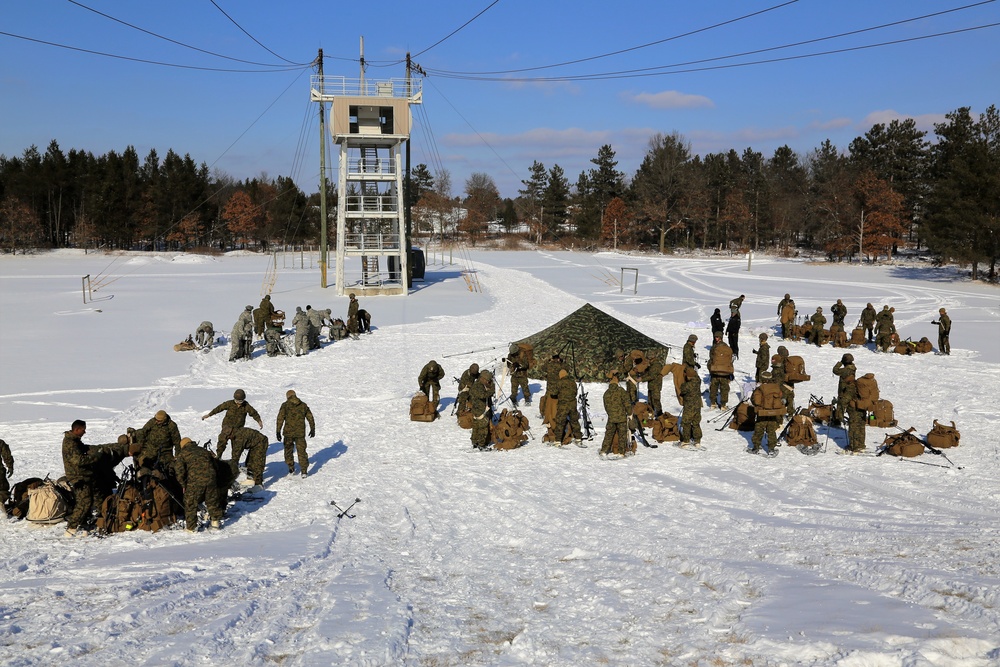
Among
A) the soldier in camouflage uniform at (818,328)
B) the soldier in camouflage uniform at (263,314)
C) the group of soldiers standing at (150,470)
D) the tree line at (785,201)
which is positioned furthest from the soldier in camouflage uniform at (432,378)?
the tree line at (785,201)

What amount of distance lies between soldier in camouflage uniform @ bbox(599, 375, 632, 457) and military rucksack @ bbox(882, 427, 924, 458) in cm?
491

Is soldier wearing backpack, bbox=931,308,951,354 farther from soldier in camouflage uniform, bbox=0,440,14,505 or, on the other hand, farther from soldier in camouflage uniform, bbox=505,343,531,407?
soldier in camouflage uniform, bbox=0,440,14,505

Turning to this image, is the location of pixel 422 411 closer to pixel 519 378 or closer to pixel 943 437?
pixel 519 378

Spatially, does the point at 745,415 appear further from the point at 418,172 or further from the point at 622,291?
the point at 418,172

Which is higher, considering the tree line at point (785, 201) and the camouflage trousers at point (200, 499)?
the tree line at point (785, 201)

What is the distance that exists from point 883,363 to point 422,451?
1553cm

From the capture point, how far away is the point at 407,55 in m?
43.0

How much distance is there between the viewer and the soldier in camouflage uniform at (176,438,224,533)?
10.1m

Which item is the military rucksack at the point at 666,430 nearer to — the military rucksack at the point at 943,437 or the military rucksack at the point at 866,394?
the military rucksack at the point at 866,394

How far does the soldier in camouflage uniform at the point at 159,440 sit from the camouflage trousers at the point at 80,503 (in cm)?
84

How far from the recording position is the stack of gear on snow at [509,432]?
14.4 meters

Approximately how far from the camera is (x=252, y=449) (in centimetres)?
1200

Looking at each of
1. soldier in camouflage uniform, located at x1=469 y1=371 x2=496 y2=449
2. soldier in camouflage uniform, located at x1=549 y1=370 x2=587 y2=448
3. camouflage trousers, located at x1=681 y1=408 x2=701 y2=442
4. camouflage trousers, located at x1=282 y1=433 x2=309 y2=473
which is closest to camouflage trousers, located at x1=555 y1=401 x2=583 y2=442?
soldier in camouflage uniform, located at x1=549 y1=370 x2=587 y2=448

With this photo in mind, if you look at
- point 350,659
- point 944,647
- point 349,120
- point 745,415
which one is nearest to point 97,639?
point 350,659
